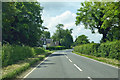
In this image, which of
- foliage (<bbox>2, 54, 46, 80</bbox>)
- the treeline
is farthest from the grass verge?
the treeline

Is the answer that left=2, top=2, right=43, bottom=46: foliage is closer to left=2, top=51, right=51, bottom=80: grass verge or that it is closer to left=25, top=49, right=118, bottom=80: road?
left=2, top=51, right=51, bottom=80: grass verge

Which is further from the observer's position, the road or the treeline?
the treeline

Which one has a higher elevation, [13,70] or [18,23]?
[18,23]

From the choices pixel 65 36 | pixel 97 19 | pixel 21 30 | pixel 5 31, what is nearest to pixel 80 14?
pixel 97 19

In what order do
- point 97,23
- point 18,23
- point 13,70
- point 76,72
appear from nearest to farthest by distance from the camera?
1. point 76,72
2. point 13,70
3. point 18,23
4. point 97,23

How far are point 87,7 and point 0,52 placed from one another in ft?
90.4

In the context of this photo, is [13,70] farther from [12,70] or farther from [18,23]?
[18,23]

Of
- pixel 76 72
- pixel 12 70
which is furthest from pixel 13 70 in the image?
pixel 76 72

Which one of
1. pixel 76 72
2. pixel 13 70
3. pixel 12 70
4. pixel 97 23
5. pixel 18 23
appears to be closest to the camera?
pixel 76 72

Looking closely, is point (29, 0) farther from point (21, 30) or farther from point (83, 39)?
point (83, 39)

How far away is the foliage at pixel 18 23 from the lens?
67.8ft

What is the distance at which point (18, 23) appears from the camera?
86.6ft

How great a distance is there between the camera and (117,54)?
604 inches

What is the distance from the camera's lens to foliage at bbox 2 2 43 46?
2065cm
